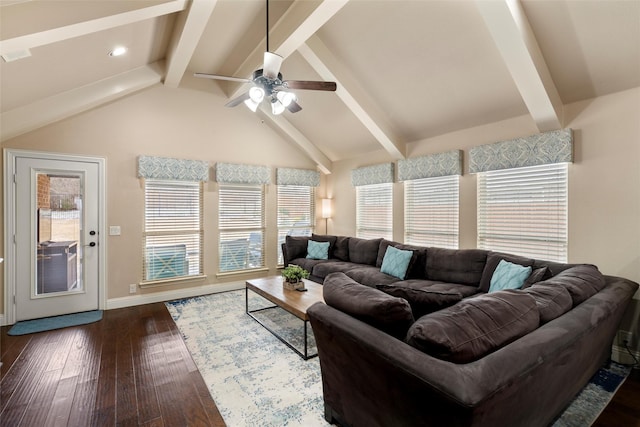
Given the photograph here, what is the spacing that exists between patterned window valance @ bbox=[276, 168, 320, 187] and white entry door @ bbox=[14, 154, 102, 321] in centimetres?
289

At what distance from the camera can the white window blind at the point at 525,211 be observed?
10.9 feet

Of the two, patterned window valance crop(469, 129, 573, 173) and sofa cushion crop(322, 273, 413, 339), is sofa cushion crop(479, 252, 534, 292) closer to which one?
patterned window valance crop(469, 129, 573, 173)

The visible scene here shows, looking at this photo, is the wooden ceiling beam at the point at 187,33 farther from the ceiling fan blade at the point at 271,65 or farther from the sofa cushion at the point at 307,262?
the sofa cushion at the point at 307,262

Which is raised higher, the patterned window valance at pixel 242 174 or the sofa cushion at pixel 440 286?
the patterned window valance at pixel 242 174

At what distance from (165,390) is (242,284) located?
302 cm

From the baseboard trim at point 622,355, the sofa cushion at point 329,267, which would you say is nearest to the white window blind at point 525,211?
the baseboard trim at point 622,355

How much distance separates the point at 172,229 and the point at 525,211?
5058 mm

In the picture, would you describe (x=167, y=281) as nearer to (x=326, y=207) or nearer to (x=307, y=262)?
(x=307, y=262)

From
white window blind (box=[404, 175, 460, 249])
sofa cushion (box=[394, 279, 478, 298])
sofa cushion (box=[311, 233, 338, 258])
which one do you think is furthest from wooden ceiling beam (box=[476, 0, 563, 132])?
sofa cushion (box=[311, 233, 338, 258])

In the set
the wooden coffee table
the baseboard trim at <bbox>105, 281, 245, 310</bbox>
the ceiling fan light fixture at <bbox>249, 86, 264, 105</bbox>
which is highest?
the ceiling fan light fixture at <bbox>249, 86, 264, 105</bbox>

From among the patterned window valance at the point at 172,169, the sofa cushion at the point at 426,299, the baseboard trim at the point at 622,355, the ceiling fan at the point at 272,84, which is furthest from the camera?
the patterned window valance at the point at 172,169

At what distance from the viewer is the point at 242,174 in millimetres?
5309

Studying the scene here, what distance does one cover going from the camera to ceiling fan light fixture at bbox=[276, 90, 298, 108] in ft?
9.71

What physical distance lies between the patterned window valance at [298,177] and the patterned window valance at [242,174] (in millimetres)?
258
